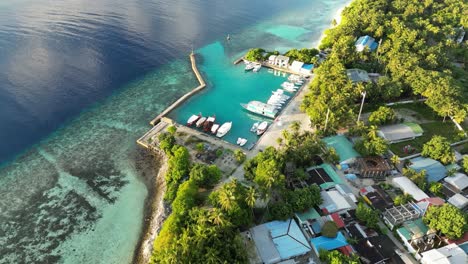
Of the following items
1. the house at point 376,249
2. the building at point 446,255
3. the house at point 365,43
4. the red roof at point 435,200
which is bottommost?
the house at point 376,249

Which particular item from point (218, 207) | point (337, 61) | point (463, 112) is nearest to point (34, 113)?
point (218, 207)

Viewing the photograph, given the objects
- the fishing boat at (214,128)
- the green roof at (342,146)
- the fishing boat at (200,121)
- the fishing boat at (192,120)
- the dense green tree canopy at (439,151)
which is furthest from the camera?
the fishing boat at (192,120)

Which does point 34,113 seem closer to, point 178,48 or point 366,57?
point 178,48

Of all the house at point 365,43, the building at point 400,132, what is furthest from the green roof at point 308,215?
the house at point 365,43

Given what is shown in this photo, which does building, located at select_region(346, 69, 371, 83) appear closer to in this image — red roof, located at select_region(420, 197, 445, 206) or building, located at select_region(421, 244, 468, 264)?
red roof, located at select_region(420, 197, 445, 206)

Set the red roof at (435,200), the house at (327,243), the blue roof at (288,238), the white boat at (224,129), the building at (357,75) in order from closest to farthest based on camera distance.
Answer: the blue roof at (288,238)
the house at (327,243)
the red roof at (435,200)
the white boat at (224,129)
the building at (357,75)

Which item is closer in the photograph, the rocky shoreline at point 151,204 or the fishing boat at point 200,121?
the rocky shoreline at point 151,204

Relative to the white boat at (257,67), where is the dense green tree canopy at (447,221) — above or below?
below

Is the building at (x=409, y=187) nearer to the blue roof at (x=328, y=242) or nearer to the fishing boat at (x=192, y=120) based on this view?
the blue roof at (x=328, y=242)
